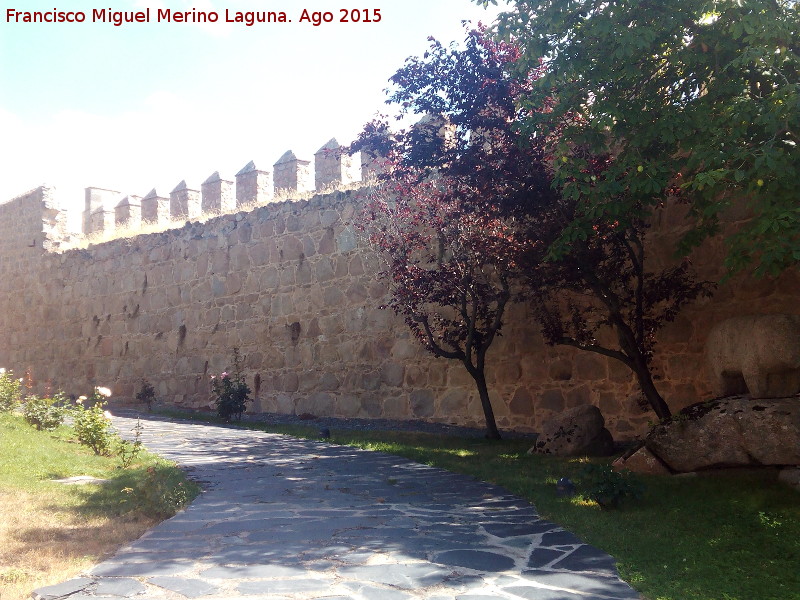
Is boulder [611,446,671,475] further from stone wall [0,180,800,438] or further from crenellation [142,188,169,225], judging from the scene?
crenellation [142,188,169,225]

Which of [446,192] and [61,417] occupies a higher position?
[446,192]

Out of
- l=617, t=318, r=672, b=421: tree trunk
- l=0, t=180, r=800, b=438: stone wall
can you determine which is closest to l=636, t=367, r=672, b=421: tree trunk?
l=617, t=318, r=672, b=421: tree trunk

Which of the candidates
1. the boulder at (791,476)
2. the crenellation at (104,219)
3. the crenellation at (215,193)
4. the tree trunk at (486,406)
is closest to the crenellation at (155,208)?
the crenellation at (104,219)

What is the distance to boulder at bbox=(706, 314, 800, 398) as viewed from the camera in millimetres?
7234

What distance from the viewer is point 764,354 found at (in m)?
7.30

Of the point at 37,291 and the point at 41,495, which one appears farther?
the point at 37,291

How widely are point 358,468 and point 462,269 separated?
3588mm

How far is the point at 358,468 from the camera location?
8.42 metres

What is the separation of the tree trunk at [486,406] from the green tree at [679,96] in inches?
139

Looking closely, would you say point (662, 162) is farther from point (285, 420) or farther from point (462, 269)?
point (285, 420)

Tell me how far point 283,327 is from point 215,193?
458 centimetres

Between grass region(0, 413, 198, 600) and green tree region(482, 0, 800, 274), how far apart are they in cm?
456

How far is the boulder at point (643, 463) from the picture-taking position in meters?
7.48

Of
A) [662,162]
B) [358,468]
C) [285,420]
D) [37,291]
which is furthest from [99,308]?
[662,162]
